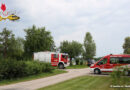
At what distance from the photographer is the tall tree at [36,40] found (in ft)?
136

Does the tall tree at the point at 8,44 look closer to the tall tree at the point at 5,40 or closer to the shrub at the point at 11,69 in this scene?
the tall tree at the point at 5,40

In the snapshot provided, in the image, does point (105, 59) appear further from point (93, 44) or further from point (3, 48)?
point (93, 44)

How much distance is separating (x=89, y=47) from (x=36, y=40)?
27563 millimetres

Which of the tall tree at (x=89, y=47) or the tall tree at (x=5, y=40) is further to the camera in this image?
the tall tree at (x=89, y=47)

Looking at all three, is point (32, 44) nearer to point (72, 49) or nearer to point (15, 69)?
point (72, 49)

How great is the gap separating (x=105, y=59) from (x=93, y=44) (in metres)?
44.7

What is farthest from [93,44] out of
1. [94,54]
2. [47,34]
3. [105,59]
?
[105,59]

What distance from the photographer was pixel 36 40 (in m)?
40.9

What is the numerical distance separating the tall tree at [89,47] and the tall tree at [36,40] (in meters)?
21.8

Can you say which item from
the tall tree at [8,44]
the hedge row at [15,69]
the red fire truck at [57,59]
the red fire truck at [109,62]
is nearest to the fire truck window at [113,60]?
the red fire truck at [109,62]

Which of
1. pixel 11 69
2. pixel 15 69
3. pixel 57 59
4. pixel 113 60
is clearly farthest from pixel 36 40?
pixel 11 69

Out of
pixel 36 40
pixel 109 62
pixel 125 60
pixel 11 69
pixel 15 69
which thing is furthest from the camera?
pixel 36 40

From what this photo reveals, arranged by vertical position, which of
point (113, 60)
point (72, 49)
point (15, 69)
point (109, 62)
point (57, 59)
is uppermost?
point (72, 49)

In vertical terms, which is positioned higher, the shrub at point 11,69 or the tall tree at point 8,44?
the tall tree at point 8,44
